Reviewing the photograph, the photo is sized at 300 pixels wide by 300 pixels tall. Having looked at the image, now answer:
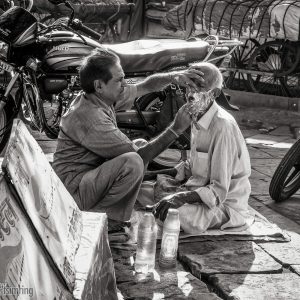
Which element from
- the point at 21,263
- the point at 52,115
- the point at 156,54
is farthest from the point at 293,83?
the point at 21,263

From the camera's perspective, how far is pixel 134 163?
446cm

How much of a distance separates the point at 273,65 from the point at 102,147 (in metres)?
6.62

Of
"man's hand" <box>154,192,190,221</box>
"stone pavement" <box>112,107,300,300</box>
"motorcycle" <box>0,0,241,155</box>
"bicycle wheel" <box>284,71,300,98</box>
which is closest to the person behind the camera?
"stone pavement" <box>112,107,300,300</box>

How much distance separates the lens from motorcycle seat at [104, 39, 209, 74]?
639 cm

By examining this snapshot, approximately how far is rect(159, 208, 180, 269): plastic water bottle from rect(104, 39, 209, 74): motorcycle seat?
247 centimetres

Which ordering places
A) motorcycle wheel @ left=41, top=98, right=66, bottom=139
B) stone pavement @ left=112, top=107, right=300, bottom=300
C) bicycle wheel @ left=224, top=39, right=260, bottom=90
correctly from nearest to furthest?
stone pavement @ left=112, top=107, right=300, bottom=300
motorcycle wheel @ left=41, top=98, right=66, bottom=139
bicycle wheel @ left=224, top=39, right=260, bottom=90

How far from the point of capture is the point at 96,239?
2957 millimetres

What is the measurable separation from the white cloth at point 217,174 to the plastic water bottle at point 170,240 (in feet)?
1.52

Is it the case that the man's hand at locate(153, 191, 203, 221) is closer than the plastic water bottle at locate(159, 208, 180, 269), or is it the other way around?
the plastic water bottle at locate(159, 208, 180, 269)

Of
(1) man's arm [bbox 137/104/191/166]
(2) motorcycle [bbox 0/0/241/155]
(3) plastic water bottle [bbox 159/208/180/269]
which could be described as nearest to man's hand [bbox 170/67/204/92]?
(1) man's arm [bbox 137/104/191/166]

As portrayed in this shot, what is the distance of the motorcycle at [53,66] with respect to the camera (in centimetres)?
612

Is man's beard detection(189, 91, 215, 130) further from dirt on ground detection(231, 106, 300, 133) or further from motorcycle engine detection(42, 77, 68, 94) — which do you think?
dirt on ground detection(231, 106, 300, 133)

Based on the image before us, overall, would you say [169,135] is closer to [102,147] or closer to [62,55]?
[102,147]

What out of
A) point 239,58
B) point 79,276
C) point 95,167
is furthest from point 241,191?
point 239,58
